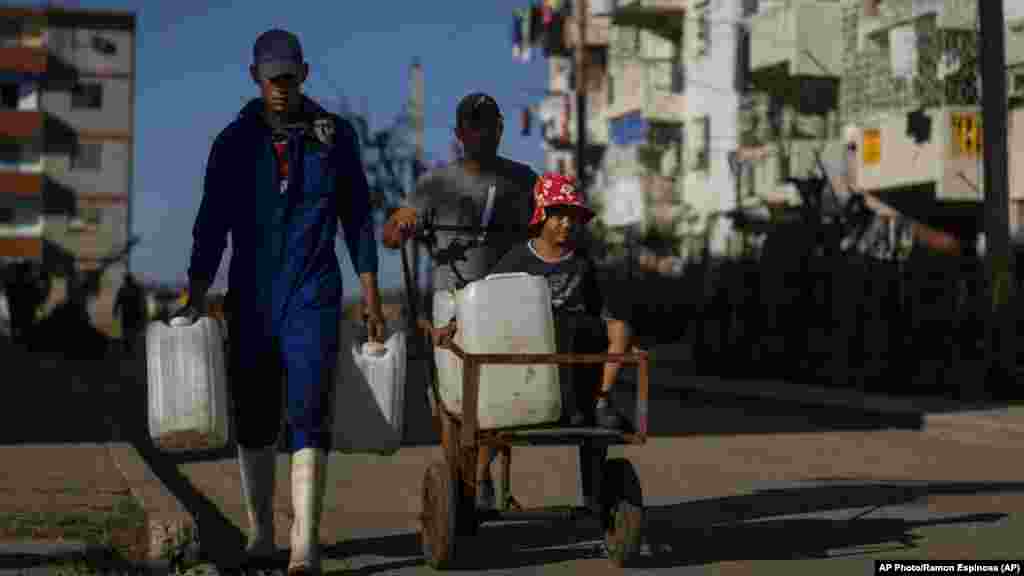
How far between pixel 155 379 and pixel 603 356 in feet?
5.23

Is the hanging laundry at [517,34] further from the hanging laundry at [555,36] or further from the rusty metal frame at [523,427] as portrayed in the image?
the rusty metal frame at [523,427]

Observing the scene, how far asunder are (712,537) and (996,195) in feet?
47.1

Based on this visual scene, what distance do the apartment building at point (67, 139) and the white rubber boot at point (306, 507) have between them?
93379mm

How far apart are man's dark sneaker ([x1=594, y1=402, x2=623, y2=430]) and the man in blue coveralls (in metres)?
0.86

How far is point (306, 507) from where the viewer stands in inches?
282

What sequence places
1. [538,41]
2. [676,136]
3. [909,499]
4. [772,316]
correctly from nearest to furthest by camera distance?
[909,499] < [772,316] < [676,136] < [538,41]

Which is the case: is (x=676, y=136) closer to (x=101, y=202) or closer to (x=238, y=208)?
(x=101, y=202)

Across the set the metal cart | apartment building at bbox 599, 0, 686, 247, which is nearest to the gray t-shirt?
the metal cart

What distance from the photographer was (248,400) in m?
7.42

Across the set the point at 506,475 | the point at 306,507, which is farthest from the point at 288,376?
the point at 506,475

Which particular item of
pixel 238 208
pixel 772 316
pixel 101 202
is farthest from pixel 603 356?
pixel 101 202

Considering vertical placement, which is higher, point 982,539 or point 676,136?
point 676,136

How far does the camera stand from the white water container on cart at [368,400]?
743 cm

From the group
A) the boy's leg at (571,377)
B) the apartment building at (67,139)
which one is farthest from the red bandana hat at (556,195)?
the apartment building at (67,139)
